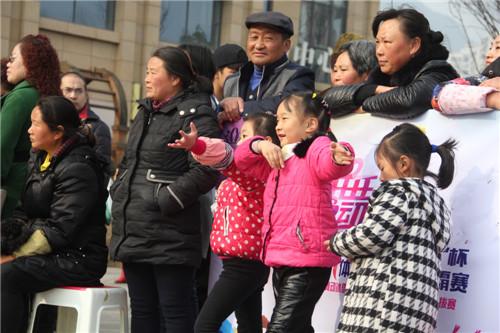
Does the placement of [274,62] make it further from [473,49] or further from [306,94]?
[473,49]

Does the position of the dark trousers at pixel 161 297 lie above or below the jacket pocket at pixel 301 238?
below

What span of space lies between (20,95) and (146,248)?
172cm

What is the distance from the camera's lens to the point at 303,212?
4246 mm

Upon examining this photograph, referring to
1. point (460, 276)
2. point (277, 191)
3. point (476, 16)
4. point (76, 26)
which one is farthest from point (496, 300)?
point (76, 26)

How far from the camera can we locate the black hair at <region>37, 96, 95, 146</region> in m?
5.55

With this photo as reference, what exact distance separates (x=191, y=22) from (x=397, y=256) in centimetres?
2191

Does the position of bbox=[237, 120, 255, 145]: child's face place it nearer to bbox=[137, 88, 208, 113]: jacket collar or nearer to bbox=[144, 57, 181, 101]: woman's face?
bbox=[137, 88, 208, 113]: jacket collar

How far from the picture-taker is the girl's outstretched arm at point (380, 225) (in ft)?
12.8

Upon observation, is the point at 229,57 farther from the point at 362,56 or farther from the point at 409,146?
the point at 409,146

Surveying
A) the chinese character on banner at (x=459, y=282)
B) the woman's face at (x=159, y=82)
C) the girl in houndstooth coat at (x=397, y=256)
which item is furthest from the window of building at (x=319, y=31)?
the girl in houndstooth coat at (x=397, y=256)

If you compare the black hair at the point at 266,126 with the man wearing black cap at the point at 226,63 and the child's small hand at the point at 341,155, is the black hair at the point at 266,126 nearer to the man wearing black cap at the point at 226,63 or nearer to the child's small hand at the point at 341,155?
the child's small hand at the point at 341,155

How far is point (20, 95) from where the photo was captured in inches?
235

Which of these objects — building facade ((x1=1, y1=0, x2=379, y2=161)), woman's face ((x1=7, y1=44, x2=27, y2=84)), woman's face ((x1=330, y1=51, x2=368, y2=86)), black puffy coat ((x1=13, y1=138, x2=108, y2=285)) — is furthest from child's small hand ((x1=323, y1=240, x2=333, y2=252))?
building facade ((x1=1, y1=0, x2=379, y2=161))

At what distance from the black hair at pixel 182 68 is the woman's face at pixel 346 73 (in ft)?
2.74
